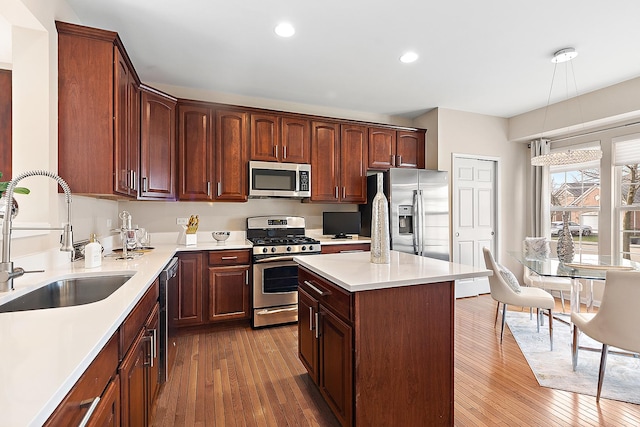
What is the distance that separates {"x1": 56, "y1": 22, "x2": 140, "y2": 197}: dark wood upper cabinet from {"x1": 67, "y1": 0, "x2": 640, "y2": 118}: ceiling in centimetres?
39

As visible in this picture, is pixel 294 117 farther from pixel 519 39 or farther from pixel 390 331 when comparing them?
pixel 390 331

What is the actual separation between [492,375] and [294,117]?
132 inches

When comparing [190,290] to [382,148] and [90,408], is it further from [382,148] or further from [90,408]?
[382,148]

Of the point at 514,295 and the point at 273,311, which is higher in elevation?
the point at 514,295

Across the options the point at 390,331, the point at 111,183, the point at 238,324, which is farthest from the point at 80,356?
the point at 238,324

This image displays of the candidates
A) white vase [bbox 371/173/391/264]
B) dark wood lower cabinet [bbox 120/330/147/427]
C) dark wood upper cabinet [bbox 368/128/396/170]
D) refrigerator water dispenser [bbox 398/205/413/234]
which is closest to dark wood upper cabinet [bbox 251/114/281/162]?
dark wood upper cabinet [bbox 368/128/396/170]

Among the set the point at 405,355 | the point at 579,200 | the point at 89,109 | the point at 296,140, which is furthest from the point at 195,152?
the point at 579,200

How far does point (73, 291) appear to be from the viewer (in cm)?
167

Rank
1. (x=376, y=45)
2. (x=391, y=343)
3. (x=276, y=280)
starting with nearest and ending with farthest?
(x=391, y=343) → (x=376, y=45) → (x=276, y=280)

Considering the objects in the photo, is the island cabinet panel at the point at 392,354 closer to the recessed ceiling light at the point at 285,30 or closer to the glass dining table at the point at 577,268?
the glass dining table at the point at 577,268

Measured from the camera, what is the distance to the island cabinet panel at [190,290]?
124 inches

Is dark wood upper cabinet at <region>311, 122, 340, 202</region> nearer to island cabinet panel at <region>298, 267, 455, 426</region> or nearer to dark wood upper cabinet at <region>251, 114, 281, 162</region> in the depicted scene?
dark wood upper cabinet at <region>251, 114, 281, 162</region>

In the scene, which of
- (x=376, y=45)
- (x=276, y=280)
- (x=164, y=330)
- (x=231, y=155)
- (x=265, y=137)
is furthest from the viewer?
(x=265, y=137)

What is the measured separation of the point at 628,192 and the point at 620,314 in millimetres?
2846
